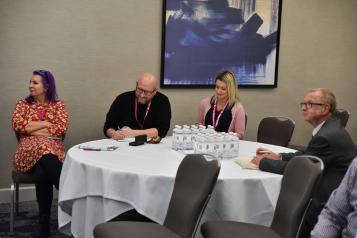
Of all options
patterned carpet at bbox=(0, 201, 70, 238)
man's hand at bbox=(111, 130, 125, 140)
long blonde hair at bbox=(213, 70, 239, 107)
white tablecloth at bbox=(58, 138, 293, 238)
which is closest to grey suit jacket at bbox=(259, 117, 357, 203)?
white tablecloth at bbox=(58, 138, 293, 238)

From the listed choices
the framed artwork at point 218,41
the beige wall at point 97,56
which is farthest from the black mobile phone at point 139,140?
the framed artwork at point 218,41

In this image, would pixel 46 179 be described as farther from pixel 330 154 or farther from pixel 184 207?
pixel 330 154

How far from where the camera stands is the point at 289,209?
8.37 feet

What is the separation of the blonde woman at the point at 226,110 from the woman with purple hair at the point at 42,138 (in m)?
1.34

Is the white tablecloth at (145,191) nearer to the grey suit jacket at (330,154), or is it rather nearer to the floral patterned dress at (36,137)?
the grey suit jacket at (330,154)

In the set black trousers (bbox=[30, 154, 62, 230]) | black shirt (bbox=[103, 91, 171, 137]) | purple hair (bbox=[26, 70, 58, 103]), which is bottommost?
black trousers (bbox=[30, 154, 62, 230])

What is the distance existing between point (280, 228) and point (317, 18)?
403cm

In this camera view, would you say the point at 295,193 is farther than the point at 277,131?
No

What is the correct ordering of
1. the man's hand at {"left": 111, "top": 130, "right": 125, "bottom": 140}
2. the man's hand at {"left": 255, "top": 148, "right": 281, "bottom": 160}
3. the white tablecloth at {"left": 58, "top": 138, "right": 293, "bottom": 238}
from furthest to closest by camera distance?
the man's hand at {"left": 111, "top": 130, "right": 125, "bottom": 140} < the man's hand at {"left": 255, "top": 148, "right": 281, "bottom": 160} < the white tablecloth at {"left": 58, "top": 138, "right": 293, "bottom": 238}

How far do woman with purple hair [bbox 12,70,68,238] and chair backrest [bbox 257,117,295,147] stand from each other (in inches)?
74.3

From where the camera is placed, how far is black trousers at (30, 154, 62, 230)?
383 cm

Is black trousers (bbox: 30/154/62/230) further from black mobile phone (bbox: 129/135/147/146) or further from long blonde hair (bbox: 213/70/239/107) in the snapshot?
long blonde hair (bbox: 213/70/239/107)

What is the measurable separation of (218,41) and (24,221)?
2.73 meters

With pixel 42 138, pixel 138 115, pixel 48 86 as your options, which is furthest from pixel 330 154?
pixel 48 86
